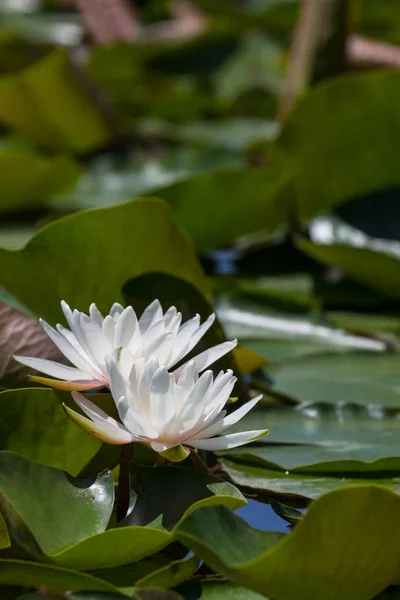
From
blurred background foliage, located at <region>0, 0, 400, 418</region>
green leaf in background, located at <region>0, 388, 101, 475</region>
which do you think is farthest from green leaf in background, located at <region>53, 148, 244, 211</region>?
green leaf in background, located at <region>0, 388, 101, 475</region>

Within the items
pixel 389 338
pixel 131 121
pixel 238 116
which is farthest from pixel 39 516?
pixel 238 116

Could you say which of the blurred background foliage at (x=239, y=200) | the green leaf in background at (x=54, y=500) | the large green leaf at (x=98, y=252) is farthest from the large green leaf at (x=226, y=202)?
the green leaf in background at (x=54, y=500)

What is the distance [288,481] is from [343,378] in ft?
0.75

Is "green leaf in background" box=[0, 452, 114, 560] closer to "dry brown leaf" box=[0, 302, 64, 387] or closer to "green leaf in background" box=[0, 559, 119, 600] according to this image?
"green leaf in background" box=[0, 559, 119, 600]

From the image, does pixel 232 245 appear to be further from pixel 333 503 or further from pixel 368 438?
pixel 333 503

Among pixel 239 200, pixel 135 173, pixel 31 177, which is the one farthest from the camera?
pixel 135 173

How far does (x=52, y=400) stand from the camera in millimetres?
665

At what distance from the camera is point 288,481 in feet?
2.36

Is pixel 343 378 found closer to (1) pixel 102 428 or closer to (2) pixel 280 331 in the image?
(2) pixel 280 331

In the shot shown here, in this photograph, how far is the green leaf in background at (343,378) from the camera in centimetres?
88

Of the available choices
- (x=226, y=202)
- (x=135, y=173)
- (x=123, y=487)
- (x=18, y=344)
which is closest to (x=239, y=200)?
(x=226, y=202)

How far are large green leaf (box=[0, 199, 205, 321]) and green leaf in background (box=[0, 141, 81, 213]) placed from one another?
0.55 m

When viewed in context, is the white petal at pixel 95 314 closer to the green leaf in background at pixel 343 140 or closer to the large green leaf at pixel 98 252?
the large green leaf at pixel 98 252

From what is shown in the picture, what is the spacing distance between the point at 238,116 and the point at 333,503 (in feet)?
4.98
